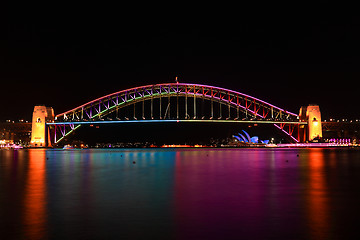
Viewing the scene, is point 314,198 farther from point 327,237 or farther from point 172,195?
point 327,237

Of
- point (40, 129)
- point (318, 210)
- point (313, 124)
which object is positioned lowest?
point (318, 210)

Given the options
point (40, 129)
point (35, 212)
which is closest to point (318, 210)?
point (35, 212)

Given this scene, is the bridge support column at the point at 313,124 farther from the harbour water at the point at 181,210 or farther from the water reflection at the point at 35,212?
the water reflection at the point at 35,212

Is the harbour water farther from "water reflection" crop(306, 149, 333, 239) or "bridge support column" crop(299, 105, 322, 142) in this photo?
"bridge support column" crop(299, 105, 322, 142)

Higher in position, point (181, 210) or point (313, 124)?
point (313, 124)

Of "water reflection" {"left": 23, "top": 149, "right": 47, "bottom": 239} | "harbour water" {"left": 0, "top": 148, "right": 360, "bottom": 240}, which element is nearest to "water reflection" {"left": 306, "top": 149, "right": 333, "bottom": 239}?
"harbour water" {"left": 0, "top": 148, "right": 360, "bottom": 240}

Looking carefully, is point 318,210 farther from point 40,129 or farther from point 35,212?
point 40,129

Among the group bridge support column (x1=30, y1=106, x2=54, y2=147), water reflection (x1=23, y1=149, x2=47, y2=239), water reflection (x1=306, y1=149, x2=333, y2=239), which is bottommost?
water reflection (x1=306, y1=149, x2=333, y2=239)

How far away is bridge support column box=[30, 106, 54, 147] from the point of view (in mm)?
84875

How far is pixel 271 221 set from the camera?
9.10 metres

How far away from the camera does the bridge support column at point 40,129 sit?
84.9m

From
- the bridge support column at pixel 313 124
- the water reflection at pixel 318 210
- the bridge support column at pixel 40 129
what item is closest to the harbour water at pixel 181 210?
the water reflection at pixel 318 210

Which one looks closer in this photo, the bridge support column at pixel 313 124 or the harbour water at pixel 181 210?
the harbour water at pixel 181 210

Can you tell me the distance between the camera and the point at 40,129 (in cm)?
8506
